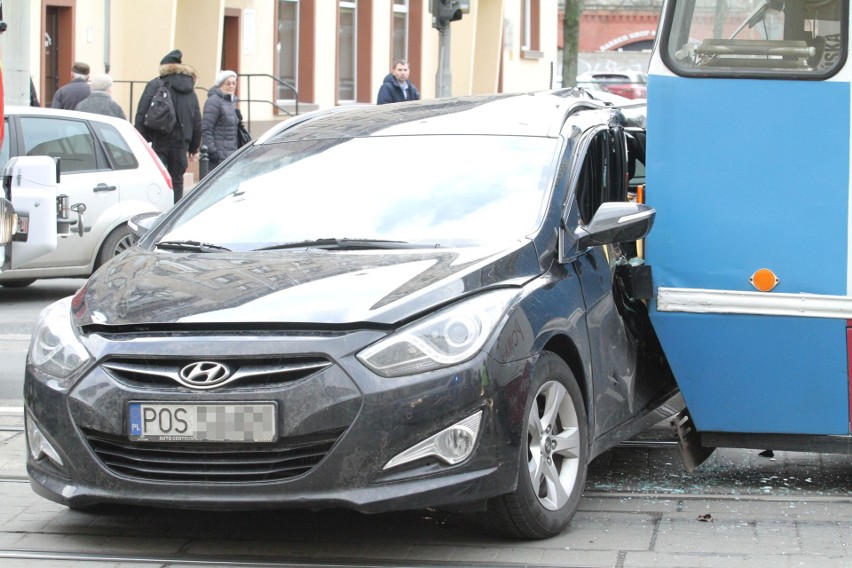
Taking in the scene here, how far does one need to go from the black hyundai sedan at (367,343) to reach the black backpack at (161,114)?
36.6ft

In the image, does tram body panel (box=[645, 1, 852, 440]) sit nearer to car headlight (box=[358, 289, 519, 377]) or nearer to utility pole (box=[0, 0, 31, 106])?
car headlight (box=[358, 289, 519, 377])

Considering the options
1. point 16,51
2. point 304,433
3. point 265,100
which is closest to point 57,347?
point 304,433

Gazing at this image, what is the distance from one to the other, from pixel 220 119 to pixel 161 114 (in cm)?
95

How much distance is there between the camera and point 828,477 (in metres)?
6.70

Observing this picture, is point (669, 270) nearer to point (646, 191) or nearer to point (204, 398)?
point (646, 191)

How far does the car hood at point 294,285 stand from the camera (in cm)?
516

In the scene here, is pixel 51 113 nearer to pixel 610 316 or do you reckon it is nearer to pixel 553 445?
pixel 610 316

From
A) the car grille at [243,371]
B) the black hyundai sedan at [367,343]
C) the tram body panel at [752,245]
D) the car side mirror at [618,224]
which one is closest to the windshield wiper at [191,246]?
the black hyundai sedan at [367,343]

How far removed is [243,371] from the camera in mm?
5031

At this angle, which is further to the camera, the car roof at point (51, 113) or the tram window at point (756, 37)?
the car roof at point (51, 113)

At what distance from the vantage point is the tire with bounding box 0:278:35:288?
13.7 meters

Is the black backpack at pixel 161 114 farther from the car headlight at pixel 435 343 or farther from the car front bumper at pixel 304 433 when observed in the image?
the car headlight at pixel 435 343

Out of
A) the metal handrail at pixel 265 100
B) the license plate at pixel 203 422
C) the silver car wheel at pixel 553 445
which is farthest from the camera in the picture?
the metal handrail at pixel 265 100

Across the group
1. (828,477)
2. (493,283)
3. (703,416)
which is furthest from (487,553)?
(828,477)
